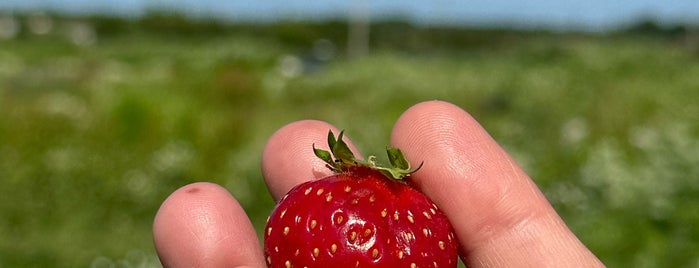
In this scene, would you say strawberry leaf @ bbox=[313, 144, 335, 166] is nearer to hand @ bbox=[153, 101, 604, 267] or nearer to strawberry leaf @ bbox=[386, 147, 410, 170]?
strawberry leaf @ bbox=[386, 147, 410, 170]

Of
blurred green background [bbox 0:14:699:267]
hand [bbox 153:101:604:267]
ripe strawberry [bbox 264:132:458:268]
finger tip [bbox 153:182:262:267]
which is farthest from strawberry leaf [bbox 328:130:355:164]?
blurred green background [bbox 0:14:699:267]

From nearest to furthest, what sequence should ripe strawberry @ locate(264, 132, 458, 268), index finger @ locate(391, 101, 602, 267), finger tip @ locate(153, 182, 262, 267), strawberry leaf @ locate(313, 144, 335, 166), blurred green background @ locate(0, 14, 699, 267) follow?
ripe strawberry @ locate(264, 132, 458, 268)
strawberry leaf @ locate(313, 144, 335, 166)
index finger @ locate(391, 101, 602, 267)
finger tip @ locate(153, 182, 262, 267)
blurred green background @ locate(0, 14, 699, 267)

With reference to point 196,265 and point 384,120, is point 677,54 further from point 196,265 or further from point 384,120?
point 196,265

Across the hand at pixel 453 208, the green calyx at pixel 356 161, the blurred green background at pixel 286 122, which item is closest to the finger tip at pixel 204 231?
the hand at pixel 453 208

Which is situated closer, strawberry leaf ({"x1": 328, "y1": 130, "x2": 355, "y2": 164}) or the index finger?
strawberry leaf ({"x1": 328, "y1": 130, "x2": 355, "y2": 164})

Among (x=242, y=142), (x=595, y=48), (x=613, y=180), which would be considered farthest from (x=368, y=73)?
(x=613, y=180)

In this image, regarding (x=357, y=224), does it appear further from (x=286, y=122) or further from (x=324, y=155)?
(x=286, y=122)
